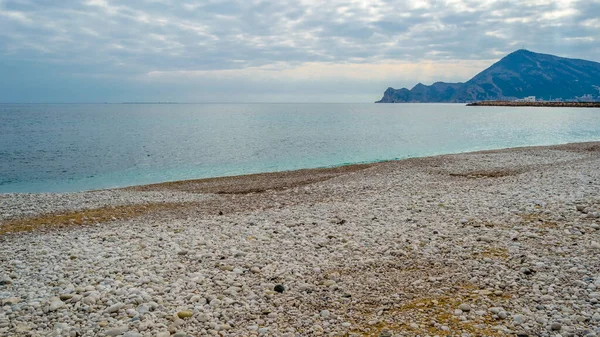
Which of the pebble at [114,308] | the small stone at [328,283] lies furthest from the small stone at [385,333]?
the pebble at [114,308]

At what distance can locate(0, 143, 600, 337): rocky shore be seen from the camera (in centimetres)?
696

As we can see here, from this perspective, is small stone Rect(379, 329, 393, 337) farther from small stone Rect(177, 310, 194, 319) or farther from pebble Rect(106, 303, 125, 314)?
pebble Rect(106, 303, 125, 314)

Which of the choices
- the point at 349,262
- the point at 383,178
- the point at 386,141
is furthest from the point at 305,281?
the point at 386,141

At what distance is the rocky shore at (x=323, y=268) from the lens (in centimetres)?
696

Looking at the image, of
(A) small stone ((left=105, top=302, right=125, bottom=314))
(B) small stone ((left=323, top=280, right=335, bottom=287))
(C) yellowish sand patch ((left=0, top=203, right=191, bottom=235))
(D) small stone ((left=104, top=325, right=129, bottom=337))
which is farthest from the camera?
(C) yellowish sand patch ((left=0, top=203, right=191, bottom=235))

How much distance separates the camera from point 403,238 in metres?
11.4

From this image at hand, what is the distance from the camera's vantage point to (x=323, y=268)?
948 centimetres

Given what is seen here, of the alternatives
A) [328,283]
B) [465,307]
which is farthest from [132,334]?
[465,307]

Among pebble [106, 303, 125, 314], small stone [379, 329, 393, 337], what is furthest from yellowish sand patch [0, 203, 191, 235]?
small stone [379, 329, 393, 337]

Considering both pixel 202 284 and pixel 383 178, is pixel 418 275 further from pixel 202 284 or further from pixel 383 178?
pixel 383 178

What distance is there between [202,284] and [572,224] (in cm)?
1084

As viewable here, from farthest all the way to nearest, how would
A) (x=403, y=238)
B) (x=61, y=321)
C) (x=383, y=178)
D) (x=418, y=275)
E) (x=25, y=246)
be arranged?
(x=383, y=178) → (x=25, y=246) → (x=403, y=238) → (x=418, y=275) → (x=61, y=321)

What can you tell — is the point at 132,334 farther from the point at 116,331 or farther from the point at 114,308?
the point at 114,308

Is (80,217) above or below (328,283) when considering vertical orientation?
below
